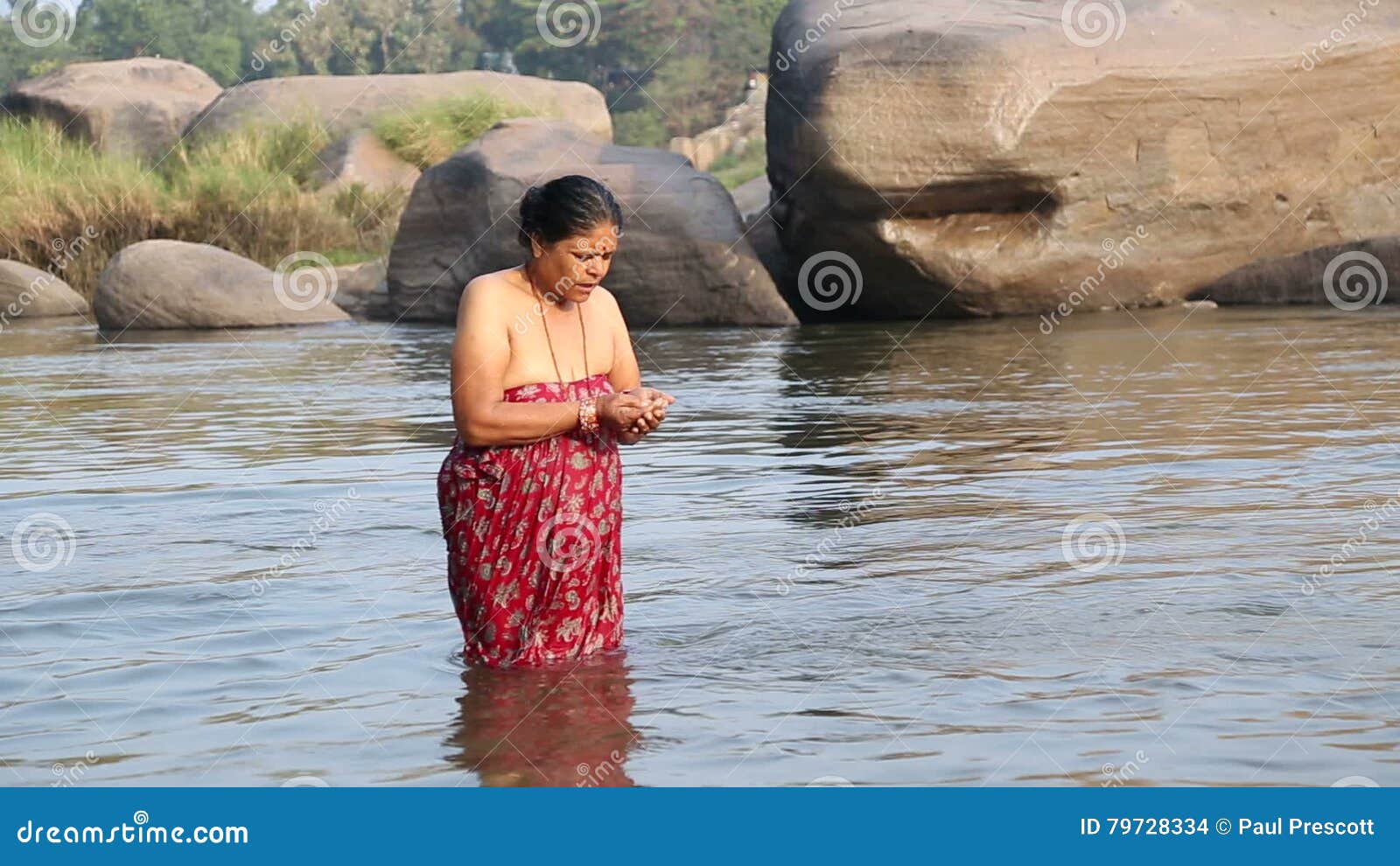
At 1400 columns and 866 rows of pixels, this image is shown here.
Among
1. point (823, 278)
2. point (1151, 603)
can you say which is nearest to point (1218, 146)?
point (823, 278)

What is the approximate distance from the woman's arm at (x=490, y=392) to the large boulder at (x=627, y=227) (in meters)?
11.0

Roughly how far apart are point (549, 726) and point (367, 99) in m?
25.5

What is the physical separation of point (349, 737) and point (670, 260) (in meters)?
12.2

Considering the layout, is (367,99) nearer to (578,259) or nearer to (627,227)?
(627,227)

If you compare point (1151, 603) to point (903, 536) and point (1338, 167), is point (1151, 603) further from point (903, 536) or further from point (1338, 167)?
point (1338, 167)

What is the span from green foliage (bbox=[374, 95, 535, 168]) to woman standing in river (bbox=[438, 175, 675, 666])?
2129 centimetres

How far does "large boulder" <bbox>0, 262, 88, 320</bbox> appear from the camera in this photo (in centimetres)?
2075

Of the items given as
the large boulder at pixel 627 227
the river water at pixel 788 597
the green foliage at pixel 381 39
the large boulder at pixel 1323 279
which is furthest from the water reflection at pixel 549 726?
the green foliage at pixel 381 39

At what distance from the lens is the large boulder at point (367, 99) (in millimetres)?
27517

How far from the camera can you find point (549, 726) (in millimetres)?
4402

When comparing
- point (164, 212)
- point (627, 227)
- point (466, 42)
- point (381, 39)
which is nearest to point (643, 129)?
point (466, 42)

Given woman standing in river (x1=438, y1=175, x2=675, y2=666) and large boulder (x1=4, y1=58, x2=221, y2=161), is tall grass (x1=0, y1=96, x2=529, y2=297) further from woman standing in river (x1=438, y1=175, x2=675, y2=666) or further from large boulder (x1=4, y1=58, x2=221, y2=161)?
woman standing in river (x1=438, y1=175, x2=675, y2=666)

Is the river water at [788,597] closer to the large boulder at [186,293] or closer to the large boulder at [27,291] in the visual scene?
the large boulder at [186,293]

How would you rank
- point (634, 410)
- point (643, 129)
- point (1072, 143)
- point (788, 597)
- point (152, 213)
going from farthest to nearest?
point (643, 129) → point (152, 213) → point (1072, 143) → point (788, 597) → point (634, 410)
